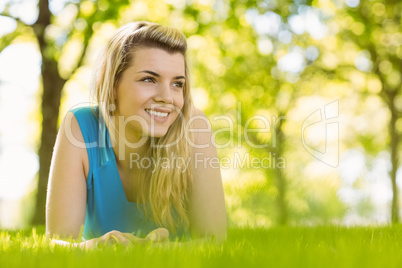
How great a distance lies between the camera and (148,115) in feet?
A: 9.86

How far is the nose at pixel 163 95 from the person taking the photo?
2996 mm

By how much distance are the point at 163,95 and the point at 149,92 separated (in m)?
0.10

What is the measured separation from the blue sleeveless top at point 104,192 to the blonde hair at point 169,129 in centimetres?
10

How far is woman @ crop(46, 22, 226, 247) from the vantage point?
9.64 feet

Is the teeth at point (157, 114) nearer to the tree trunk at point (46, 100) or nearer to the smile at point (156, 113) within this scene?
the smile at point (156, 113)

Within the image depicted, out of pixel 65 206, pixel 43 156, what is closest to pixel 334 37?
pixel 43 156

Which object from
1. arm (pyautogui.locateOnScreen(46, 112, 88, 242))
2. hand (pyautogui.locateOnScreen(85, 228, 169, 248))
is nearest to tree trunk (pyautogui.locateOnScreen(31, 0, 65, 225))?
arm (pyautogui.locateOnScreen(46, 112, 88, 242))

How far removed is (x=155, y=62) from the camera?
302 centimetres

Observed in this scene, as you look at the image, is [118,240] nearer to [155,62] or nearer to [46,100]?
[155,62]

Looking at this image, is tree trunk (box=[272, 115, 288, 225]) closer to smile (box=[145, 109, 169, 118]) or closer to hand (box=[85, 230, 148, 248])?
smile (box=[145, 109, 169, 118])

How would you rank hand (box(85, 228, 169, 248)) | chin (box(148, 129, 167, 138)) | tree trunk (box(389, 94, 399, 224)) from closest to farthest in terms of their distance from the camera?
hand (box(85, 228, 169, 248)), chin (box(148, 129, 167, 138)), tree trunk (box(389, 94, 399, 224))

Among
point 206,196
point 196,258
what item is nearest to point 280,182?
point 206,196

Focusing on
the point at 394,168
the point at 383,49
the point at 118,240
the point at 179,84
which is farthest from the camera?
the point at 383,49

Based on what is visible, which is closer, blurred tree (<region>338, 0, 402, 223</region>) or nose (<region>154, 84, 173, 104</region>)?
nose (<region>154, 84, 173, 104</region>)
